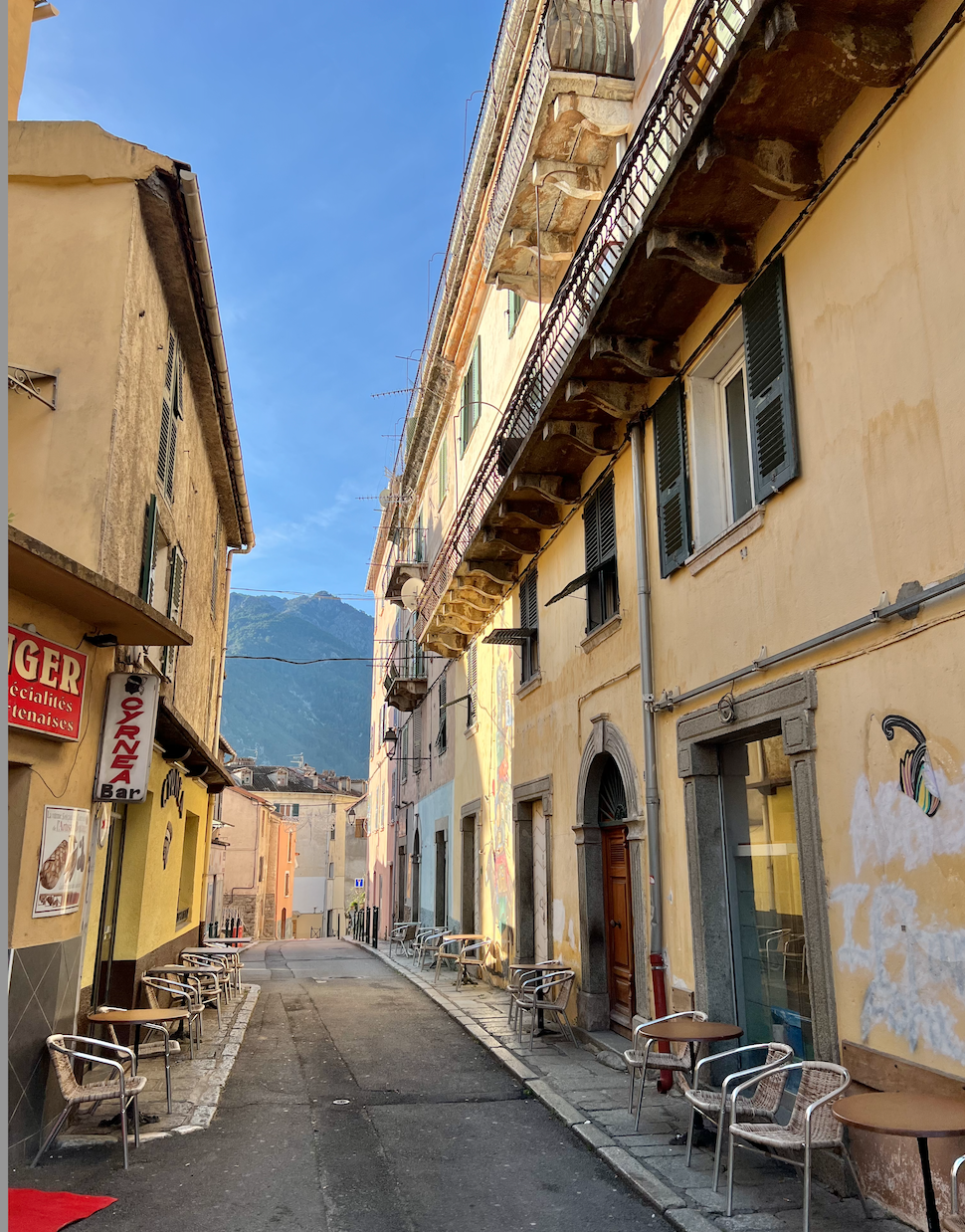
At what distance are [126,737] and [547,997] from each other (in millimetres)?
6066

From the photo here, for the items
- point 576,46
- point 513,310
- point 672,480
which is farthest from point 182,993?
point 576,46

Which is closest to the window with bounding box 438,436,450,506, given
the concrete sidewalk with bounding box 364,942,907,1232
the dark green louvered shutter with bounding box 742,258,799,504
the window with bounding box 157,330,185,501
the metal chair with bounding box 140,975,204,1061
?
the window with bounding box 157,330,185,501

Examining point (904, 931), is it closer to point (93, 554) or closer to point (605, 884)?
point (605, 884)

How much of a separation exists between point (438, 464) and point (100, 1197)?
18.2 meters

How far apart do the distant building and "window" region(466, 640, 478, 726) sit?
4638 centimetres

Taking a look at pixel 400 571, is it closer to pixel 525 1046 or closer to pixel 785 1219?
pixel 525 1046

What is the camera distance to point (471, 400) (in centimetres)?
1811

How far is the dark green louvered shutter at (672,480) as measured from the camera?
27.2 ft

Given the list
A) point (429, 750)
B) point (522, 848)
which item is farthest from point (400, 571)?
point (522, 848)

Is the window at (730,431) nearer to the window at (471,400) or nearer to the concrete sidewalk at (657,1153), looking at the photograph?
the concrete sidewalk at (657,1153)

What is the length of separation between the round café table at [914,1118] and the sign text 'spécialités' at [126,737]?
5686 mm

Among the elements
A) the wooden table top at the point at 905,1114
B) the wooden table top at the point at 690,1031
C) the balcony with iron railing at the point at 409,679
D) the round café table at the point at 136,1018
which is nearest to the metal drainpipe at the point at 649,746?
the wooden table top at the point at 690,1031

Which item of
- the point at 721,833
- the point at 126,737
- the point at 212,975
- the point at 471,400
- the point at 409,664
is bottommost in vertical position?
the point at 212,975

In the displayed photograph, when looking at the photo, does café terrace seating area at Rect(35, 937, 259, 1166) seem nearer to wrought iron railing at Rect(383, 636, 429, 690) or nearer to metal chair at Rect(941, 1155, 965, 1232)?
metal chair at Rect(941, 1155, 965, 1232)
